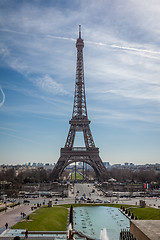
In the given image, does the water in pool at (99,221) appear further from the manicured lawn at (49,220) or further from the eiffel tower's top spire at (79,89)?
the eiffel tower's top spire at (79,89)

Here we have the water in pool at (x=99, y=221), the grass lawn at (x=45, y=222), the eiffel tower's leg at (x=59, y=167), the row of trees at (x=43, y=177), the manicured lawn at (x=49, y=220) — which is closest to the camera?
the water in pool at (x=99, y=221)

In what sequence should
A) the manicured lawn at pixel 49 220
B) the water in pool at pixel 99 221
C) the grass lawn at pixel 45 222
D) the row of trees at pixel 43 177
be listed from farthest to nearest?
the row of trees at pixel 43 177, the manicured lawn at pixel 49 220, the grass lawn at pixel 45 222, the water in pool at pixel 99 221

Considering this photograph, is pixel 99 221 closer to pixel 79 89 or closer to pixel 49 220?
pixel 49 220

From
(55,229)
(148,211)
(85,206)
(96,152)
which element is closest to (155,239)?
(55,229)

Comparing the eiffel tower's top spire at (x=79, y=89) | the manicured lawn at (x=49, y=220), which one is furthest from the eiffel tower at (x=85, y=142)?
the manicured lawn at (x=49, y=220)

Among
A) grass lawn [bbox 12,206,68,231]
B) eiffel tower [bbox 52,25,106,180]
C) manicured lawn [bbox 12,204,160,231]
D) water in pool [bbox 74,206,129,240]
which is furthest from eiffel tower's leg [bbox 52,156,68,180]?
grass lawn [bbox 12,206,68,231]

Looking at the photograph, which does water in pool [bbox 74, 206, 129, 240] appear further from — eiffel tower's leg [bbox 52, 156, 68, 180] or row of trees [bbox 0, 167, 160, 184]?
row of trees [bbox 0, 167, 160, 184]

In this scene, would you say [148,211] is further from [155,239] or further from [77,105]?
[77,105]
